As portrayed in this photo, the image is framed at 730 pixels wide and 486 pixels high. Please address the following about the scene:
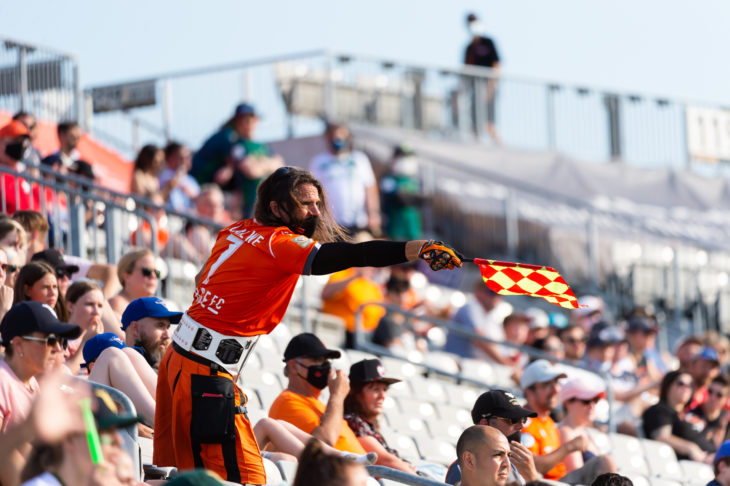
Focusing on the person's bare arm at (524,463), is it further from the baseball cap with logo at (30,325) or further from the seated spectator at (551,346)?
the seated spectator at (551,346)

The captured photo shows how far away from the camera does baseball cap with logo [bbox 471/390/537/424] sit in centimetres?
729

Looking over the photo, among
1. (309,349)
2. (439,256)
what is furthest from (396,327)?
(439,256)

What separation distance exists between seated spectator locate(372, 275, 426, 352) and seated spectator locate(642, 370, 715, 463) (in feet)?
7.60

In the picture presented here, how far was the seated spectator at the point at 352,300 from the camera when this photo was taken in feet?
41.1

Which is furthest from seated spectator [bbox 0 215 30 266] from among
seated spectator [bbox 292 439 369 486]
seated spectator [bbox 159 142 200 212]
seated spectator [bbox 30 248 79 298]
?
seated spectator [bbox 159 142 200 212]

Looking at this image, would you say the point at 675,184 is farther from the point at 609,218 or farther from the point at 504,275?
the point at 504,275

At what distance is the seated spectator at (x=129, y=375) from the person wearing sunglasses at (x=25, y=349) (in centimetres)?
100

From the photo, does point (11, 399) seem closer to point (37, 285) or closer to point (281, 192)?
point (281, 192)

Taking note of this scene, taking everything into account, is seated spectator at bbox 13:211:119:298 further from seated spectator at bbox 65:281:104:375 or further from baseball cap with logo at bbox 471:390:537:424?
baseball cap with logo at bbox 471:390:537:424

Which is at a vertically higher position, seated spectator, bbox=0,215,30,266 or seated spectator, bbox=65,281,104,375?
seated spectator, bbox=0,215,30,266

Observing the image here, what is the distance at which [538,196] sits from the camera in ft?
58.2

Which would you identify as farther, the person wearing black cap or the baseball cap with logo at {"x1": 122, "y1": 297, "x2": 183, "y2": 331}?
the person wearing black cap

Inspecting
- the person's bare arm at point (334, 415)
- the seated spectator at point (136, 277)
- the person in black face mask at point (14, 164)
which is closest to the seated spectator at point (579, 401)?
the person's bare arm at point (334, 415)

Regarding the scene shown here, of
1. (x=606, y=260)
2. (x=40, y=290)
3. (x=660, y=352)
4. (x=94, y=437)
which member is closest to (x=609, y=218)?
(x=606, y=260)
